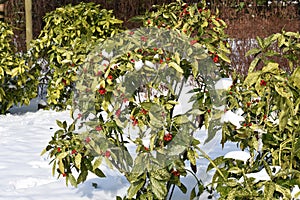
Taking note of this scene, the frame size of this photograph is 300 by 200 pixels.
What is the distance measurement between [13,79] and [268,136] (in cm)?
404

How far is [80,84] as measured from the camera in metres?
2.78

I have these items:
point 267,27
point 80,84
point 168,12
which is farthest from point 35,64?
point 267,27

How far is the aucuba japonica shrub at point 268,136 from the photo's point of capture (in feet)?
6.92

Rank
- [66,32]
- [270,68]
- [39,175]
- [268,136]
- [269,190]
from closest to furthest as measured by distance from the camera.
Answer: [269,190] < [270,68] < [268,136] < [39,175] < [66,32]

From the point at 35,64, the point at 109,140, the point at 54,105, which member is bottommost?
the point at 54,105

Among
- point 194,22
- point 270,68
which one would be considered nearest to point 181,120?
point 270,68

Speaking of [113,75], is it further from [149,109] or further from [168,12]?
[168,12]

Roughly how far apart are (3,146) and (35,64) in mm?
1662

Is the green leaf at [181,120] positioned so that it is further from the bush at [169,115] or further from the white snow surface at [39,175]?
the white snow surface at [39,175]

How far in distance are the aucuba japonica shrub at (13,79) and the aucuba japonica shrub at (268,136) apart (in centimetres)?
349

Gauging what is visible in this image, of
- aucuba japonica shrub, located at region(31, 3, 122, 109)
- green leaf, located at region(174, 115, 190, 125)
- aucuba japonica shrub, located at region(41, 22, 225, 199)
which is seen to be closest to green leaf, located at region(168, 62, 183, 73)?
aucuba japonica shrub, located at region(41, 22, 225, 199)

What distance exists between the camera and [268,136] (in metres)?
2.39

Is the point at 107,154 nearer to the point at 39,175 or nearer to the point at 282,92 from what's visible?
the point at 282,92

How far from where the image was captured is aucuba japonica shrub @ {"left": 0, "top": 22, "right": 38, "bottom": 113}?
18.4 ft
